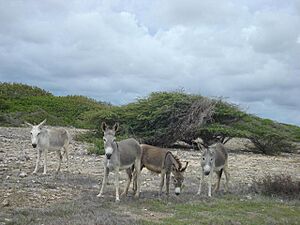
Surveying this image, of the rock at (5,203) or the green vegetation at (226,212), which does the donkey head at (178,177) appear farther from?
the rock at (5,203)

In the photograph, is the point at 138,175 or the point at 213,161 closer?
the point at 138,175

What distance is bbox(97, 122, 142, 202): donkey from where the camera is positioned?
12180 mm

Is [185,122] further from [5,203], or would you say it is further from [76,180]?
[5,203]

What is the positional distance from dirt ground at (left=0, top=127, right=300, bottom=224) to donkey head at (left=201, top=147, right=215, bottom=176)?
0.83 meters

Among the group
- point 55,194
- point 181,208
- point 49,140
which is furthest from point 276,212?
point 49,140

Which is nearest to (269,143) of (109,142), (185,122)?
(185,122)

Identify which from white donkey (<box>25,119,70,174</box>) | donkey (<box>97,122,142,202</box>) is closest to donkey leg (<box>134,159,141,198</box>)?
donkey (<box>97,122,142,202</box>)

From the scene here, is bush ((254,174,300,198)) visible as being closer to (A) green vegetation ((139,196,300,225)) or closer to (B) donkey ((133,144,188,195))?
(A) green vegetation ((139,196,300,225))

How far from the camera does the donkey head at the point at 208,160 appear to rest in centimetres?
1378

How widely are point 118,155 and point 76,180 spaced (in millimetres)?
2789

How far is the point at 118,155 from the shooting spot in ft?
41.4

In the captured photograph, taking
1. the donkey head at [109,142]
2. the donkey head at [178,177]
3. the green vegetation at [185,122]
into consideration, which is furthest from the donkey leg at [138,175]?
the green vegetation at [185,122]

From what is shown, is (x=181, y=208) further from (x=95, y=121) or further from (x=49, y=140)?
(x=95, y=121)

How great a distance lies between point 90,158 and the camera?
2025 cm
